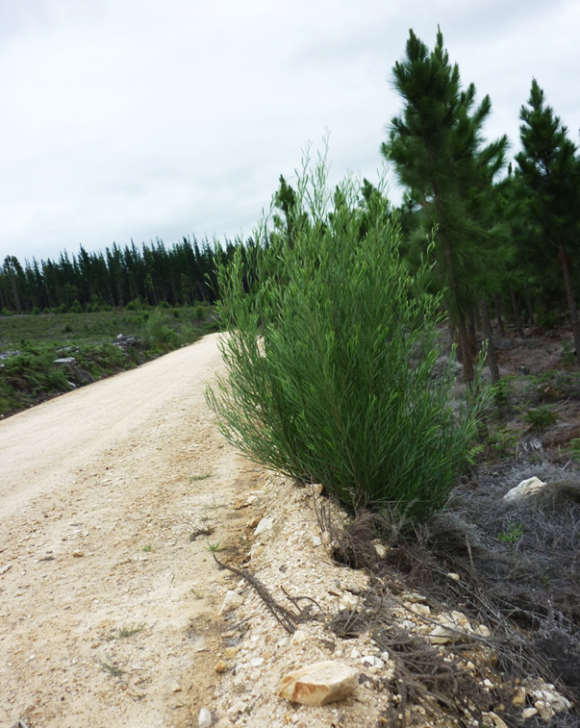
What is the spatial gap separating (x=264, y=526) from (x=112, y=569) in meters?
1.08

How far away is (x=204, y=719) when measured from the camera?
208 centimetres

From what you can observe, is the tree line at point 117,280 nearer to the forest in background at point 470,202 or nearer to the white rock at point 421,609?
the forest in background at point 470,202

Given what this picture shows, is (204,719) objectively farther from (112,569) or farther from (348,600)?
(112,569)

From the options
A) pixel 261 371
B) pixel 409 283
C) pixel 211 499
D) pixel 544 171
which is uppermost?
pixel 544 171

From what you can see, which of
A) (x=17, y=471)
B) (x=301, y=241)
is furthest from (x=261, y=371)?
(x=17, y=471)

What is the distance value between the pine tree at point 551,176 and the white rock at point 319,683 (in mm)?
13365

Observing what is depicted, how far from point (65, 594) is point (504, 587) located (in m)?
2.57

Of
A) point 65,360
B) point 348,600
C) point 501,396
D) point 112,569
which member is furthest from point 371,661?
point 65,360

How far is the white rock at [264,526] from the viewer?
12.5ft

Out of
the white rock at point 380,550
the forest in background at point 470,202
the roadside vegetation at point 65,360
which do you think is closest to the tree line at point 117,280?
the roadside vegetation at point 65,360

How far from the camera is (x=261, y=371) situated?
4098 millimetres

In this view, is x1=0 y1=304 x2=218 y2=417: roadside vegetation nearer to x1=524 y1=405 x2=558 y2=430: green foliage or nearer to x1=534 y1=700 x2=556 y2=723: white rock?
x1=534 y1=700 x2=556 y2=723: white rock

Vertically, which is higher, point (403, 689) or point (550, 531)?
point (403, 689)

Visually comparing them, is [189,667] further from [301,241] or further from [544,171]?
[544,171]
